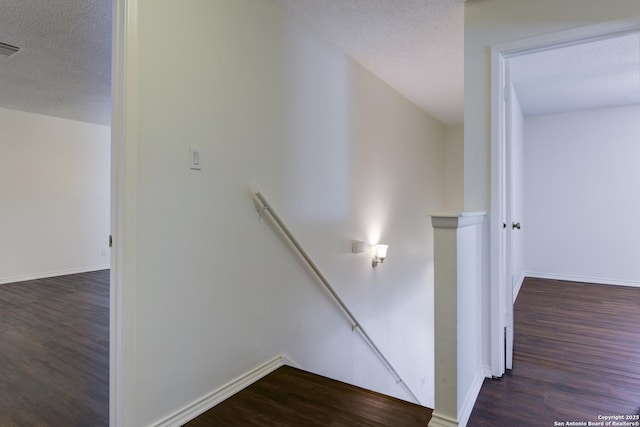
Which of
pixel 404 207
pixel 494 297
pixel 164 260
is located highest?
pixel 404 207

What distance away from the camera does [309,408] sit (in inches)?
73.6

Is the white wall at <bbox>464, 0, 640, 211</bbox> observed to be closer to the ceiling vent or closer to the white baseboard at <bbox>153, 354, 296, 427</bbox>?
the white baseboard at <bbox>153, 354, 296, 427</bbox>

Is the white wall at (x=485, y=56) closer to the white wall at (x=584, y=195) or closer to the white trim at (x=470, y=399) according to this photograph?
the white trim at (x=470, y=399)

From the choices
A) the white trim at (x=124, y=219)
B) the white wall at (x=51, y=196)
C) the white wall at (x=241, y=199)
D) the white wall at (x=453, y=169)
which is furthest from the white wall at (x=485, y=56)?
the white wall at (x=51, y=196)

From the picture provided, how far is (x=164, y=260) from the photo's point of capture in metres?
1.73

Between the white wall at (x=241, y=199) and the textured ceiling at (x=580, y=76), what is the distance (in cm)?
161

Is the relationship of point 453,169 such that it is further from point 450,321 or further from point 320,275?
point 450,321

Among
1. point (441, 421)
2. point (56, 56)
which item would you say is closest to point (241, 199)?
point (441, 421)

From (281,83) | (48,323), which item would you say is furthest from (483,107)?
(48,323)

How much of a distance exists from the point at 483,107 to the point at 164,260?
2.08m

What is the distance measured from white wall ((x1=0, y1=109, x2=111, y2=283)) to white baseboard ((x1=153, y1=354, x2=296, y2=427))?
15.7 ft

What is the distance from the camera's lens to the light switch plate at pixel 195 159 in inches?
73.4

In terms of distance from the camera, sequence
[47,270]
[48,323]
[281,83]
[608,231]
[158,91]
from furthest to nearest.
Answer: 1. [47,270]
2. [608,231]
3. [48,323]
4. [281,83]
5. [158,91]

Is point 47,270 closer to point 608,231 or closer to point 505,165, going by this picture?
point 505,165
